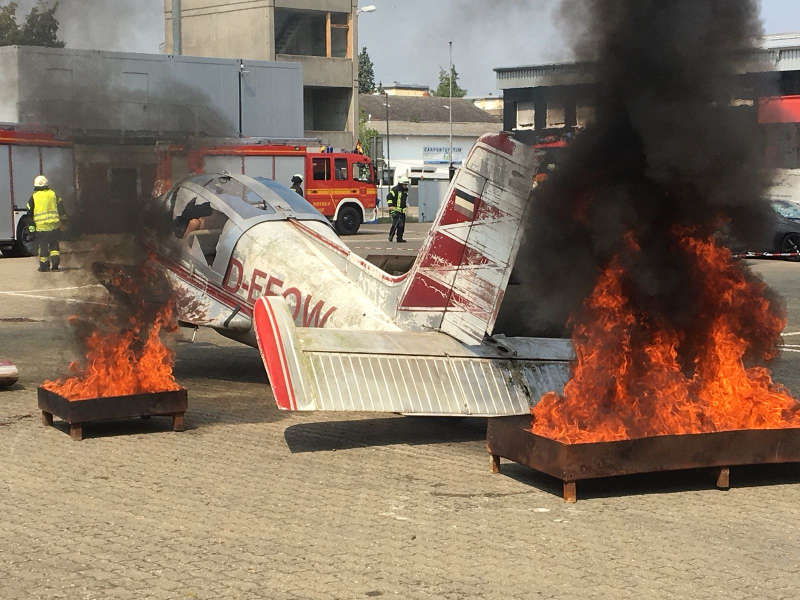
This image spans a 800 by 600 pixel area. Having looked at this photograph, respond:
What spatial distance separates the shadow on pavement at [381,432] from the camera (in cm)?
1102

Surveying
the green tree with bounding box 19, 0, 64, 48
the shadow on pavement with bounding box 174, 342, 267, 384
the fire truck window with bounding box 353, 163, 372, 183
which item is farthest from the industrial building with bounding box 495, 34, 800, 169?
the fire truck window with bounding box 353, 163, 372, 183

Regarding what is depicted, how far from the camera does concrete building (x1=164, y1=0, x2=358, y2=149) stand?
5812cm

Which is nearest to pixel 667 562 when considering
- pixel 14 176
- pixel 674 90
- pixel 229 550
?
pixel 229 550

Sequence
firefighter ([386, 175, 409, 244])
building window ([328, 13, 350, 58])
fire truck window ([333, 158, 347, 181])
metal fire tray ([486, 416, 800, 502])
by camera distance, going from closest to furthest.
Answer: metal fire tray ([486, 416, 800, 502])
firefighter ([386, 175, 409, 244])
fire truck window ([333, 158, 347, 181])
building window ([328, 13, 350, 58])

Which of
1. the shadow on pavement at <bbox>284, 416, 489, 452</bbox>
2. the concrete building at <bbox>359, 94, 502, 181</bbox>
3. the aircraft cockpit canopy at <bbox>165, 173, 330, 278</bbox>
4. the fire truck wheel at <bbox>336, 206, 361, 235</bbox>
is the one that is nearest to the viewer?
the shadow on pavement at <bbox>284, 416, 489, 452</bbox>

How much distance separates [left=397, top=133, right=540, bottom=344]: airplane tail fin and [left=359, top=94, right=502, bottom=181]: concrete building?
85.6 metres

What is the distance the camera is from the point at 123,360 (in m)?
11.8

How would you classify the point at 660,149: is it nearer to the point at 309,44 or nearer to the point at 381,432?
the point at 381,432

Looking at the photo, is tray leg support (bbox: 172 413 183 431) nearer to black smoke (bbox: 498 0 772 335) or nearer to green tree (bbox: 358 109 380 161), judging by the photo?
black smoke (bbox: 498 0 772 335)

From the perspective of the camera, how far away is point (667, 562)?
7.25 m

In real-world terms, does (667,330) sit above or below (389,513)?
above

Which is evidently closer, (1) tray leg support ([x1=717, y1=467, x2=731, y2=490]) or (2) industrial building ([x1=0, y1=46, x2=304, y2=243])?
(1) tray leg support ([x1=717, y1=467, x2=731, y2=490])

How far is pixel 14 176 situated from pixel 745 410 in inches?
1136

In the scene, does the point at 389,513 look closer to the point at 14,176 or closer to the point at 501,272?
the point at 501,272
